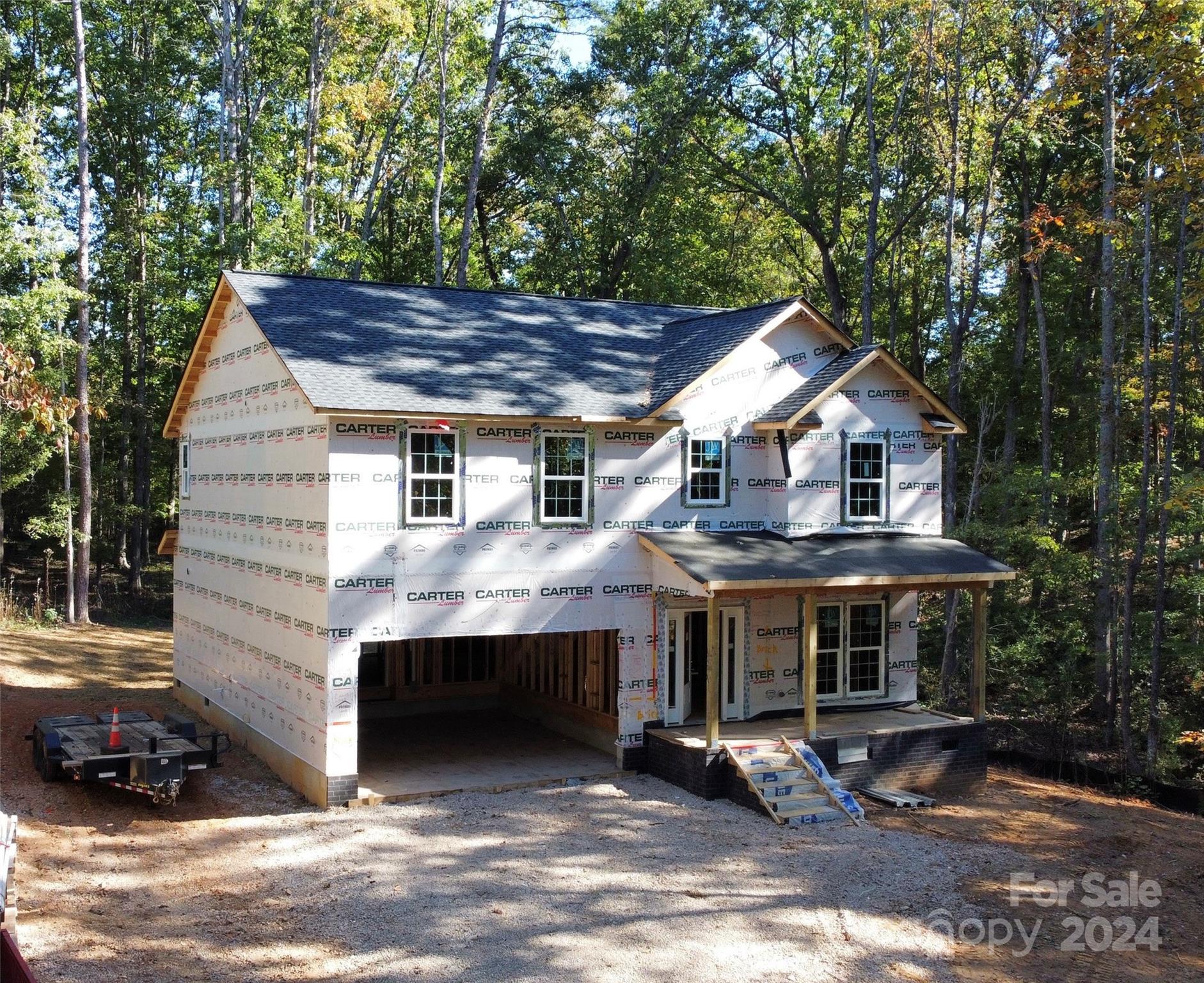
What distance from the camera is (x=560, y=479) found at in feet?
54.6

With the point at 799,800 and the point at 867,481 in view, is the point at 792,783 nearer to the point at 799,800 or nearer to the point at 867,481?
the point at 799,800

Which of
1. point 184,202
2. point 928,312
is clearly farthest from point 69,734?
point 928,312

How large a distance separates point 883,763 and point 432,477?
8540 mm

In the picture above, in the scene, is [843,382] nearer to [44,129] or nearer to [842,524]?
[842,524]

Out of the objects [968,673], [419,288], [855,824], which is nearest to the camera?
[855,824]

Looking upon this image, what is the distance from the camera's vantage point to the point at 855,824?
14938mm

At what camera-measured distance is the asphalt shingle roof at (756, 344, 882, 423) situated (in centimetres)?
1789

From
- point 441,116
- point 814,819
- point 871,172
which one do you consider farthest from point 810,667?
point 441,116

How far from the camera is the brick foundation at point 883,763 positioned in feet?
52.4

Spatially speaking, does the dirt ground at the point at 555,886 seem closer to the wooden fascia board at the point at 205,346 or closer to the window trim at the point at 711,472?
the window trim at the point at 711,472

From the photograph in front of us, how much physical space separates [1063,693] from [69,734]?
19.7 metres

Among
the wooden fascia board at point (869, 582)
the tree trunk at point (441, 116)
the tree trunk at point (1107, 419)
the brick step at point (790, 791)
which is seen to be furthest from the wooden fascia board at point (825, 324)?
the tree trunk at point (441, 116)

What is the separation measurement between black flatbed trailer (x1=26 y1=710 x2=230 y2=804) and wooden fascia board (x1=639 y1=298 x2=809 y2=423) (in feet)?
26.5

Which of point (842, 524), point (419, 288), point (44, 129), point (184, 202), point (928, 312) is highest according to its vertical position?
point (44, 129)
